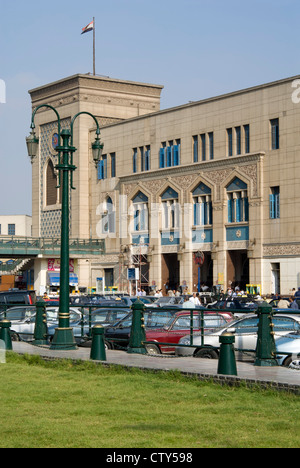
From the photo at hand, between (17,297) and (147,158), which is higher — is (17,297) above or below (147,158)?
below

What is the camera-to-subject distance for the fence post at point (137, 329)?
1902 cm

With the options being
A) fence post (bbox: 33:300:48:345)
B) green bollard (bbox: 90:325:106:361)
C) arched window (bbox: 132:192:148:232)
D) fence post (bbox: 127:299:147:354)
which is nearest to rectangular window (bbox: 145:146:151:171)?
arched window (bbox: 132:192:148:232)

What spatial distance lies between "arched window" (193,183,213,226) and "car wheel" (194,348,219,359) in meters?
42.7

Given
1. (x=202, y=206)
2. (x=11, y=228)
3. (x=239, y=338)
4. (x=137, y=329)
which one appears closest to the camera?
(x=239, y=338)

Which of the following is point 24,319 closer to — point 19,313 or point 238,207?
point 19,313

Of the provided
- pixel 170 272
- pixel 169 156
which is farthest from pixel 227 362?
pixel 170 272

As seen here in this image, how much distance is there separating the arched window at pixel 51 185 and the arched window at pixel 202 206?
21.4 m

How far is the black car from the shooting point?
832 inches

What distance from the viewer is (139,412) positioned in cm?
1123

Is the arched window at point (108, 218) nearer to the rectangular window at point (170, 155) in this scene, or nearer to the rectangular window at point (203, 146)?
the rectangular window at point (170, 155)

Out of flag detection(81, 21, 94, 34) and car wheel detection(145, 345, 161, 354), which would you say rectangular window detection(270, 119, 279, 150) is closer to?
flag detection(81, 21, 94, 34)

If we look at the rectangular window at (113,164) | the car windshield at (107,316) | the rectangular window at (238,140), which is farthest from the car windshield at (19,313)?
the rectangular window at (113,164)

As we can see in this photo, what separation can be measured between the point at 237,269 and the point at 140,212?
37.5 feet

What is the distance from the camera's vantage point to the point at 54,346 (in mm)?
20781
